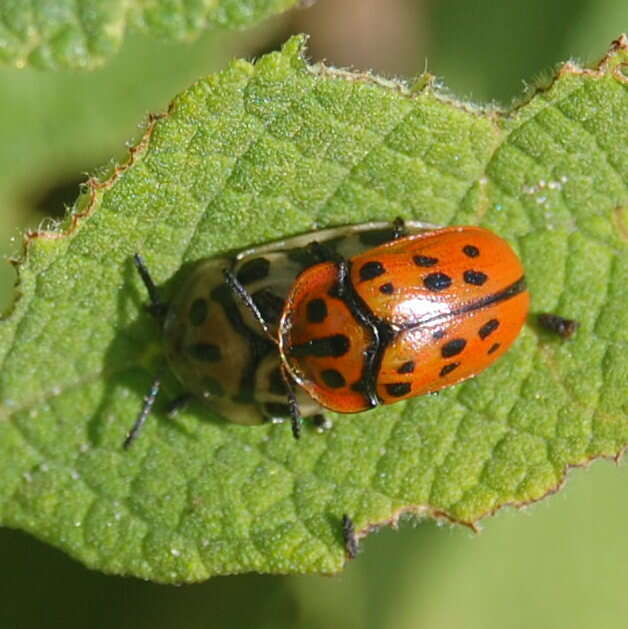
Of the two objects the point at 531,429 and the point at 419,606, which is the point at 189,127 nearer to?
the point at 531,429

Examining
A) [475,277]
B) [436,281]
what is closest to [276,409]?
[436,281]

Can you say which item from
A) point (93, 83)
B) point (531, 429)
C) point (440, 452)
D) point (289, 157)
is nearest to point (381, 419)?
point (440, 452)

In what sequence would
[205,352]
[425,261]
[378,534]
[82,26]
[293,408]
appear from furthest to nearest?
[378,534]
[205,352]
[293,408]
[425,261]
[82,26]

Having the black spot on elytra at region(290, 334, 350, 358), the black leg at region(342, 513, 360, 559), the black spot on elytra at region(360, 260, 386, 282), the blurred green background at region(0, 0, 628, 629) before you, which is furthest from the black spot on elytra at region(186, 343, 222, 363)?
the blurred green background at region(0, 0, 628, 629)

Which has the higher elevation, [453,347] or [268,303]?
[268,303]

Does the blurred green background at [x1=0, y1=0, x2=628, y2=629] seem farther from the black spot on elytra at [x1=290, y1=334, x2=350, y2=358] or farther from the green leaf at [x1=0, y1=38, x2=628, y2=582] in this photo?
the black spot on elytra at [x1=290, y1=334, x2=350, y2=358]

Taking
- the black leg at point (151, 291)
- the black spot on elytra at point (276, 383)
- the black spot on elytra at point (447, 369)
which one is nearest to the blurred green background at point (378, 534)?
the black leg at point (151, 291)

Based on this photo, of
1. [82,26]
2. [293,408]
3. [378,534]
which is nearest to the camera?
[82,26]

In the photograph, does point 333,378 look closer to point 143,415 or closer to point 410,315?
point 410,315

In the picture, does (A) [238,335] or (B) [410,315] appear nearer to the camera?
(B) [410,315]
